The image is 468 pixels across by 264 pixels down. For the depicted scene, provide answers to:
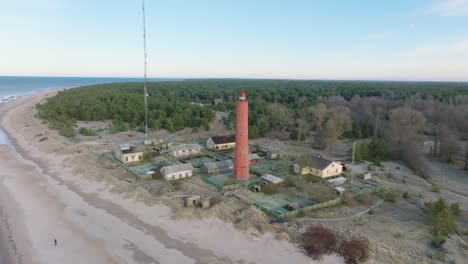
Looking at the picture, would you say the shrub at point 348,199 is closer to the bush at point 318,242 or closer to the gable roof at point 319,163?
the gable roof at point 319,163

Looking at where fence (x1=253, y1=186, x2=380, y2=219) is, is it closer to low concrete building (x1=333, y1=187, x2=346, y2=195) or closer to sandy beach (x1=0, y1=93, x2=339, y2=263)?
low concrete building (x1=333, y1=187, x2=346, y2=195)

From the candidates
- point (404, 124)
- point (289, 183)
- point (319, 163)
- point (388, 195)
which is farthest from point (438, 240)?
point (404, 124)

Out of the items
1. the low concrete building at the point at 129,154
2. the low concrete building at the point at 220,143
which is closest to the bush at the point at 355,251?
the low concrete building at the point at 129,154

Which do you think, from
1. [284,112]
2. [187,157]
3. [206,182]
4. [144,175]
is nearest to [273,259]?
[206,182]

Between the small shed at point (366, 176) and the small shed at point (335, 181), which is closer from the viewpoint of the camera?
the small shed at point (335, 181)

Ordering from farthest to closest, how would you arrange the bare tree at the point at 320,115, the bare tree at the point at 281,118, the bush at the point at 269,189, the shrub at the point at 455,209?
the bare tree at the point at 281,118 < the bare tree at the point at 320,115 < the bush at the point at 269,189 < the shrub at the point at 455,209

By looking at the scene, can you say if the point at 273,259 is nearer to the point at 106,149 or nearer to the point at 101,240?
the point at 101,240

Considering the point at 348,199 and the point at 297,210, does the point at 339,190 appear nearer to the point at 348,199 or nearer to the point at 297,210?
the point at 348,199
